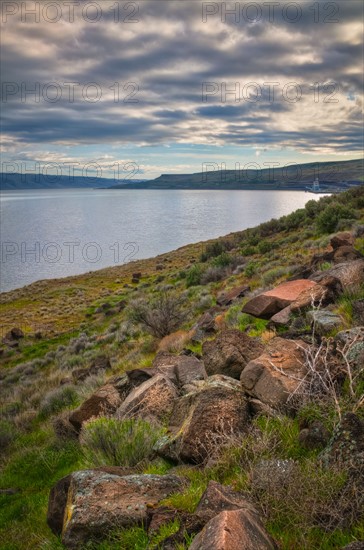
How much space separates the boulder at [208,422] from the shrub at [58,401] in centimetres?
803

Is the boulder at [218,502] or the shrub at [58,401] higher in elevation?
the boulder at [218,502]

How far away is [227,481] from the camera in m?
4.20

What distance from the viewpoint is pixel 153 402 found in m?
7.11

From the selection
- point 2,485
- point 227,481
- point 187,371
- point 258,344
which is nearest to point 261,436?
point 227,481

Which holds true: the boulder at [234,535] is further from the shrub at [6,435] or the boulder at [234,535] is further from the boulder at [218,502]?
the shrub at [6,435]

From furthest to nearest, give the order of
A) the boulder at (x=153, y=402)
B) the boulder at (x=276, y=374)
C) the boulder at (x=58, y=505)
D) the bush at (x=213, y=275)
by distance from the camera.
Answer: the bush at (x=213, y=275) → the boulder at (x=153, y=402) → the boulder at (x=276, y=374) → the boulder at (x=58, y=505)

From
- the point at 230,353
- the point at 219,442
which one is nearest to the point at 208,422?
the point at 219,442

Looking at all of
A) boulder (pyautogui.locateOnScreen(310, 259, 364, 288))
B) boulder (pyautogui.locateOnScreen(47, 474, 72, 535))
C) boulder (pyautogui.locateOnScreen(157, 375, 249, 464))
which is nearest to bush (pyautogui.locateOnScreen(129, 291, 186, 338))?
boulder (pyautogui.locateOnScreen(310, 259, 364, 288))

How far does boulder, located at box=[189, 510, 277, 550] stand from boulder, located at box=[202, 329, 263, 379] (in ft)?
11.9

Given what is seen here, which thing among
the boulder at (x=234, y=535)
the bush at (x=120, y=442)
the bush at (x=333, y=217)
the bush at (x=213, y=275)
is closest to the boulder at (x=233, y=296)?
the bush at (x=120, y=442)

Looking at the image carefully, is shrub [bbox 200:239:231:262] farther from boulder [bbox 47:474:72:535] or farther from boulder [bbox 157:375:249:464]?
boulder [bbox 47:474:72:535]

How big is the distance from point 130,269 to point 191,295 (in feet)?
114

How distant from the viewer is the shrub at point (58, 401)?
42.5 feet

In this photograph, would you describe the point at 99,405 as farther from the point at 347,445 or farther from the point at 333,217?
the point at 333,217
